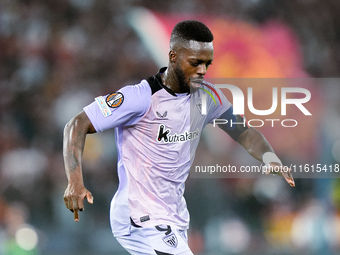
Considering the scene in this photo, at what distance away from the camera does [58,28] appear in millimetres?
8625

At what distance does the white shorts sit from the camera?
3.53 m

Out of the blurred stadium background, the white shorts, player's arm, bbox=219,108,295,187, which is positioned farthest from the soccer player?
the blurred stadium background

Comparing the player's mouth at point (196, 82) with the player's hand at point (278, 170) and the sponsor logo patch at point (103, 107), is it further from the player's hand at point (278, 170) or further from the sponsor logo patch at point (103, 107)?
the player's hand at point (278, 170)

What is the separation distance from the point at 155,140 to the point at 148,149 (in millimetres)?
78

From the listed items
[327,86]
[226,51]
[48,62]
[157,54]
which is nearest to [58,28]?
[48,62]

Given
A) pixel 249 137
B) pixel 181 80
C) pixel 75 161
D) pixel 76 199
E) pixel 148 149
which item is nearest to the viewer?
pixel 76 199

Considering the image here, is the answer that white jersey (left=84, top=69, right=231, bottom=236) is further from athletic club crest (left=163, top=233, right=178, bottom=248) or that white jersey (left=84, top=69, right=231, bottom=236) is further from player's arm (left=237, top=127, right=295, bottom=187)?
player's arm (left=237, top=127, right=295, bottom=187)

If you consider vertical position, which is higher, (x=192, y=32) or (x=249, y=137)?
(x=192, y=32)

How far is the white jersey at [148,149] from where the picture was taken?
3.63 metres

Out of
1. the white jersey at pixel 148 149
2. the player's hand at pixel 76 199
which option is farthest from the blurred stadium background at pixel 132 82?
the player's hand at pixel 76 199

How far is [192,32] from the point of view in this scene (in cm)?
380

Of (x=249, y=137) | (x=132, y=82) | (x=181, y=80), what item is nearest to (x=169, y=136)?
(x=181, y=80)

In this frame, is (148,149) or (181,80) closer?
(148,149)

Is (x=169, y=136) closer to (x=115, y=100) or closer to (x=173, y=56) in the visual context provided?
(x=115, y=100)
